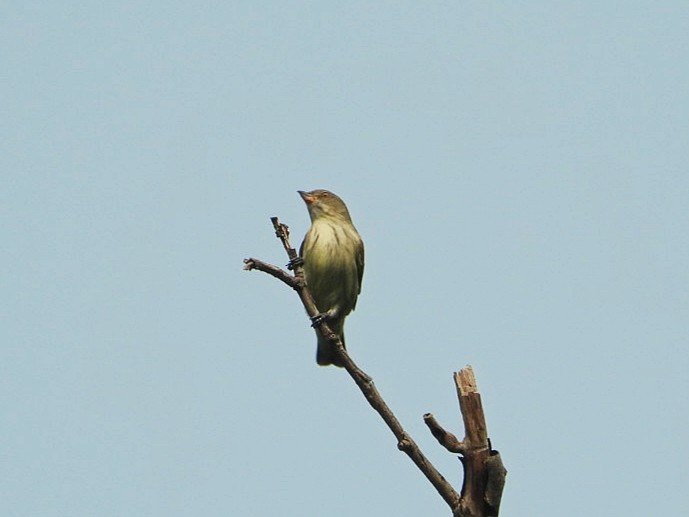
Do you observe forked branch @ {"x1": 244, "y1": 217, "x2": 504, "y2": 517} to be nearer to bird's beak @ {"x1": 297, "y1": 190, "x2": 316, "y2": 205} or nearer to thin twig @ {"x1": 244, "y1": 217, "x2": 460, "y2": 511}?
thin twig @ {"x1": 244, "y1": 217, "x2": 460, "y2": 511}

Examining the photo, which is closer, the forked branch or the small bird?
the forked branch

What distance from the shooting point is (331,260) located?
9.02 meters

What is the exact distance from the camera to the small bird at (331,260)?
29.6ft

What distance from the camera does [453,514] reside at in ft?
17.2

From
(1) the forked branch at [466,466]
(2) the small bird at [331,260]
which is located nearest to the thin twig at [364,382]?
(1) the forked branch at [466,466]

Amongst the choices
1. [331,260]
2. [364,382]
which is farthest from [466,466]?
[331,260]

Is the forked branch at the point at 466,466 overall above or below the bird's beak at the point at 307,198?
below

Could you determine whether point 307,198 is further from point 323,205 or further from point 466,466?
point 466,466

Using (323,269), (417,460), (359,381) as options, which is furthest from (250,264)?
(323,269)

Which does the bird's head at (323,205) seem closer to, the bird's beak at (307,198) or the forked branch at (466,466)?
the bird's beak at (307,198)

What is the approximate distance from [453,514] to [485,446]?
0.41m

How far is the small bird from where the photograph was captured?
9.02m

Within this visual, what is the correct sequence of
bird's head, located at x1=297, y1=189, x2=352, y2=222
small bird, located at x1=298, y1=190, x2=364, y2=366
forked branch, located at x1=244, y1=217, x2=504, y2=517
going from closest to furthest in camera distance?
1. forked branch, located at x1=244, y1=217, x2=504, y2=517
2. small bird, located at x1=298, y1=190, x2=364, y2=366
3. bird's head, located at x1=297, y1=189, x2=352, y2=222

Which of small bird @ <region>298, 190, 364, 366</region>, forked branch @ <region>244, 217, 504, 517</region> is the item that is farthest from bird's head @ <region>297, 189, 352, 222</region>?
forked branch @ <region>244, 217, 504, 517</region>
